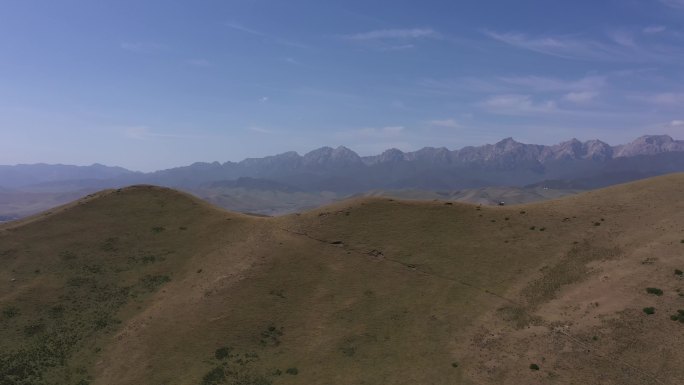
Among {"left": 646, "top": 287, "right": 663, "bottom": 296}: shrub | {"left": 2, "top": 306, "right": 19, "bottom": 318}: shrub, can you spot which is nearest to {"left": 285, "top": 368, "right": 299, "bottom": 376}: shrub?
{"left": 2, "top": 306, "right": 19, "bottom": 318}: shrub

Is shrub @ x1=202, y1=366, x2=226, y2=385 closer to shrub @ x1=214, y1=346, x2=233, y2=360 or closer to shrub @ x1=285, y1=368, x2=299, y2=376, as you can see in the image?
shrub @ x1=214, y1=346, x2=233, y2=360

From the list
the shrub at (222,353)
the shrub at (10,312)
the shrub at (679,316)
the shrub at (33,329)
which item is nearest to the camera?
the shrub at (679,316)

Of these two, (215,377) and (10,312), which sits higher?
(10,312)

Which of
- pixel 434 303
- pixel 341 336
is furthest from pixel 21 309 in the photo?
pixel 434 303

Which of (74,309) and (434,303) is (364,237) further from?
(74,309)

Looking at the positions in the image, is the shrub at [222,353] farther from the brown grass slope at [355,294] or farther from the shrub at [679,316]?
the shrub at [679,316]

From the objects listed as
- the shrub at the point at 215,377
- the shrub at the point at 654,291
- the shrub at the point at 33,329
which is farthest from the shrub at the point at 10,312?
the shrub at the point at 654,291

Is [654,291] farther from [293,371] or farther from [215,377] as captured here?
[215,377]

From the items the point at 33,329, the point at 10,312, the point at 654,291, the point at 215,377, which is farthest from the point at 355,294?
the point at 10,312
